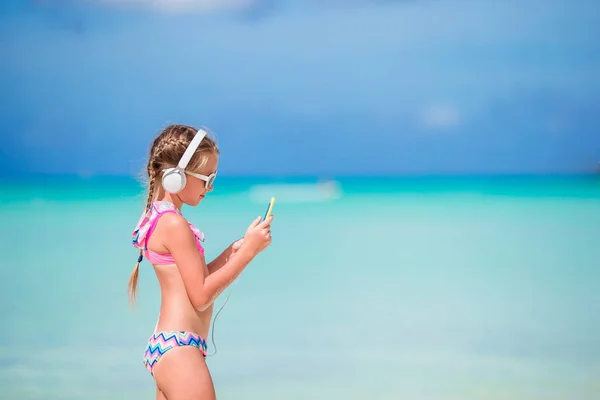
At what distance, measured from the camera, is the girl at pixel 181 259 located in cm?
183

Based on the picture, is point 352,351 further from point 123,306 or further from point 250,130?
point 250,130

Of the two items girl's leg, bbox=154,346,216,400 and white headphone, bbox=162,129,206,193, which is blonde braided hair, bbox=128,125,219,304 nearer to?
white headphone, bbox=162,129,206,193

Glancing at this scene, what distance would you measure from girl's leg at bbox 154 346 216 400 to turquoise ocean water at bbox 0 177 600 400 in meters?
1.55

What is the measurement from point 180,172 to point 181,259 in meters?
0.18

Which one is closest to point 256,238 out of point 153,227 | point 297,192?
point 153,227

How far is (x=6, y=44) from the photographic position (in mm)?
7828

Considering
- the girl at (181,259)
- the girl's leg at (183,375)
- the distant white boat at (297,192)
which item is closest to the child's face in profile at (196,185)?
the girl at (181,259)

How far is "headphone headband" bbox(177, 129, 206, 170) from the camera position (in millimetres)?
1902

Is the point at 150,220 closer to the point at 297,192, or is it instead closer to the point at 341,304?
the point at 341,304

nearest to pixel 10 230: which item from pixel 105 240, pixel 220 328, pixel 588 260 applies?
pixel 105 240

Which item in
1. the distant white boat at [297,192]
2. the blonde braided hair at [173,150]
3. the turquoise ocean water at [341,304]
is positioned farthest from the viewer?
the distant white boat at [297,192]

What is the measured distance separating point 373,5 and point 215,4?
1492mm

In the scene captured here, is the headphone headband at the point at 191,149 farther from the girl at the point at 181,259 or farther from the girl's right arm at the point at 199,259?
the girl's right arm at the point at 199,259

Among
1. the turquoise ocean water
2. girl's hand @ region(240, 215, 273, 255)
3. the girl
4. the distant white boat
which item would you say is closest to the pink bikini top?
the girl
